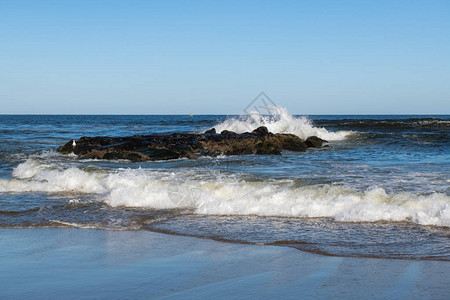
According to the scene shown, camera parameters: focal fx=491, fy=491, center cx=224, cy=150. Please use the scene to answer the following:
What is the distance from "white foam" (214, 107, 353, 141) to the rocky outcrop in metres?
7.35

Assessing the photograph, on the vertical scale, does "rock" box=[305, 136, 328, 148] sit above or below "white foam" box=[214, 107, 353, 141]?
below

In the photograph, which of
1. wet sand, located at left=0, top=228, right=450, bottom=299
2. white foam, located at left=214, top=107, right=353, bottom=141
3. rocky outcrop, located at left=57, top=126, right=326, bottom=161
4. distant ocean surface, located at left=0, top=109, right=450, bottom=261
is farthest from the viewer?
white foam, located at left=214, top=107, right=353, bottom=141

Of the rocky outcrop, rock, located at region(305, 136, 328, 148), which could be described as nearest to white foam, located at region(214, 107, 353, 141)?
rock, located at region(305, 136, 328, 148)

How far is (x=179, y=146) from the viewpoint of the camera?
1878cm

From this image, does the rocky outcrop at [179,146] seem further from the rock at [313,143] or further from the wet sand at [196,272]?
the wet sand at [196,272]

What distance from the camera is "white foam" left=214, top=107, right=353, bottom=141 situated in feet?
96.0

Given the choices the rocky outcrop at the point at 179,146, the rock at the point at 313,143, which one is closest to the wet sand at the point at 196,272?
the rocky outcrop at the point at 179,146

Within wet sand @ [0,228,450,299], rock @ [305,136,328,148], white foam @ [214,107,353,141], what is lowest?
wet sand @ [0,228,450,299]

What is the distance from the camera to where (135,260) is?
18.1 ft

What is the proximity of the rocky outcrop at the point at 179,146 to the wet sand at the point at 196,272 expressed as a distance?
37.2ft

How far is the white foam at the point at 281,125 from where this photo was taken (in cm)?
2927

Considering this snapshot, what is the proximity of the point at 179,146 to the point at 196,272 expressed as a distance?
548 inches

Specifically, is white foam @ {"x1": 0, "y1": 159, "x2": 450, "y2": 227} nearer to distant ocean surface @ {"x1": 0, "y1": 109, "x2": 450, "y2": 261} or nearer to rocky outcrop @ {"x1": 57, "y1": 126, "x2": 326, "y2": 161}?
distant ocean surface @ {"x1": 0, "y1": 109, "x2": 450, "y2": 261}

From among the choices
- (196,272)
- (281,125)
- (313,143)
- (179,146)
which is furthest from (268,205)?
(281,125)
